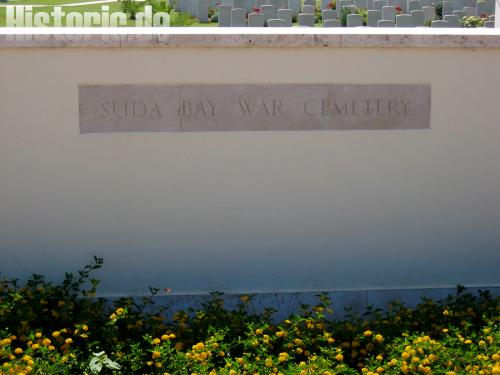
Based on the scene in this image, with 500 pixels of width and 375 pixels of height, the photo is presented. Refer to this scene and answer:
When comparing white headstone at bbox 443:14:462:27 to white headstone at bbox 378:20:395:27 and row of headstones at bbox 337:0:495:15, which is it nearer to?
white headstone at bbox 378:20:395:27

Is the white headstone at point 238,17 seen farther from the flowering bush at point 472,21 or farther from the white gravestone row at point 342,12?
the flowering bush at point 472,21

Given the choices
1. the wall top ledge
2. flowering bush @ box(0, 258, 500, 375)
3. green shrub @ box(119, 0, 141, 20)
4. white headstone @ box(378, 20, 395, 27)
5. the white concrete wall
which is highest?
green shrub @ box(119, 0, 141, 20)

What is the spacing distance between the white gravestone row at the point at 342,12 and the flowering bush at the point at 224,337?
48.0 feet

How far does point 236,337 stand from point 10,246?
1.63 m

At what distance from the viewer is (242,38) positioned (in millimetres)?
5551

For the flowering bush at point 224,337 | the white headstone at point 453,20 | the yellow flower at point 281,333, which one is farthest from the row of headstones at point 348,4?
the yellow flower at point 281,333

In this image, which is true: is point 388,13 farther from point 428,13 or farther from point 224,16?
point 224,16

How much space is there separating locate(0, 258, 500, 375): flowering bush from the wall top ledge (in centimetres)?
137

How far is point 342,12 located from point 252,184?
18658 millimetres

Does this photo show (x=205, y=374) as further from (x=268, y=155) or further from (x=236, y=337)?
(x=268, y=155)

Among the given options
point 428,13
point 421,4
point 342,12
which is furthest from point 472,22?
point 421,4

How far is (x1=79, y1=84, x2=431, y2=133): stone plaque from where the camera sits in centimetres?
559

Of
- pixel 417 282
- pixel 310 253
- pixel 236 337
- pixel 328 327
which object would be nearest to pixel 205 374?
pixel 236 337

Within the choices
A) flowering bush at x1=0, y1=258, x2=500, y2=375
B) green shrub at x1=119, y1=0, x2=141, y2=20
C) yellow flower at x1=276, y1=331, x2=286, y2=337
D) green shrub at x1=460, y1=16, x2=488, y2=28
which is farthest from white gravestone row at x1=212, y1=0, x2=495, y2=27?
yellow flower at x1=276, y1=331, x2=286, y2=337
